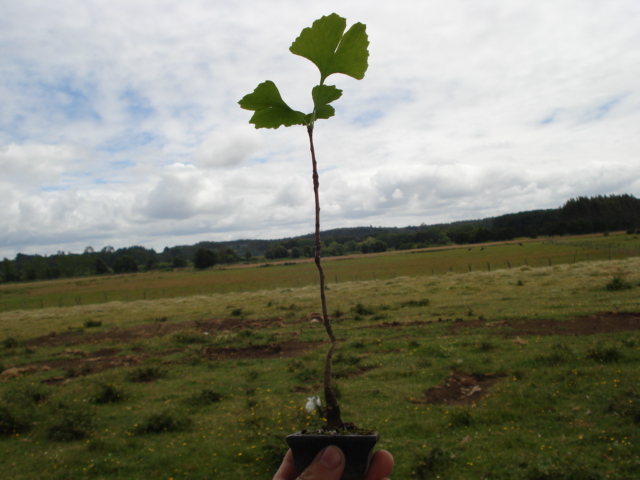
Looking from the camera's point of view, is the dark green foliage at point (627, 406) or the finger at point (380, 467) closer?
the finger at point (380, 467)

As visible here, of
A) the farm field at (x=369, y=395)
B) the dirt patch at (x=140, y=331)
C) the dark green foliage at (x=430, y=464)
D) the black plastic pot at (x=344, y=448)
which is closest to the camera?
the black plastic pot at (x=344, y=448)

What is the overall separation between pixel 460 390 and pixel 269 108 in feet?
32.5

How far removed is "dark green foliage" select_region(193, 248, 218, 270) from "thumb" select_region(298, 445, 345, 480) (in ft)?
350

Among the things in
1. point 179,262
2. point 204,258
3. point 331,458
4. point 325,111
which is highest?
point 325,111

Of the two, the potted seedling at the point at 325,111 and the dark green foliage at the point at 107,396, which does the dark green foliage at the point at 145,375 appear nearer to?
the dark green foliage at the point at 107,396

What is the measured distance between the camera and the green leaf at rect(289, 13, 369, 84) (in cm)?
166

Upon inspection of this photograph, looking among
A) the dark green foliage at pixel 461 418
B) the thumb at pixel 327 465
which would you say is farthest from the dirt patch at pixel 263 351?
the thumb at pixel 327 465

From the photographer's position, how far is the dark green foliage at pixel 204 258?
4085 inches

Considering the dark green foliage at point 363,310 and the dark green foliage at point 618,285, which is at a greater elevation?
the dark green foliage at point 618,285

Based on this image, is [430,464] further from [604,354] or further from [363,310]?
[363,310]

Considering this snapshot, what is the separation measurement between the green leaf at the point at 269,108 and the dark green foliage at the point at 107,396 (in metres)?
12.0

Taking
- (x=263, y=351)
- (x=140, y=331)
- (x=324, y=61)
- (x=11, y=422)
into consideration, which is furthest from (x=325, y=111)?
(x=140, y=331)

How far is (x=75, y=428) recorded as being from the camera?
29.1 ft

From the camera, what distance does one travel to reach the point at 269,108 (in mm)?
1847
